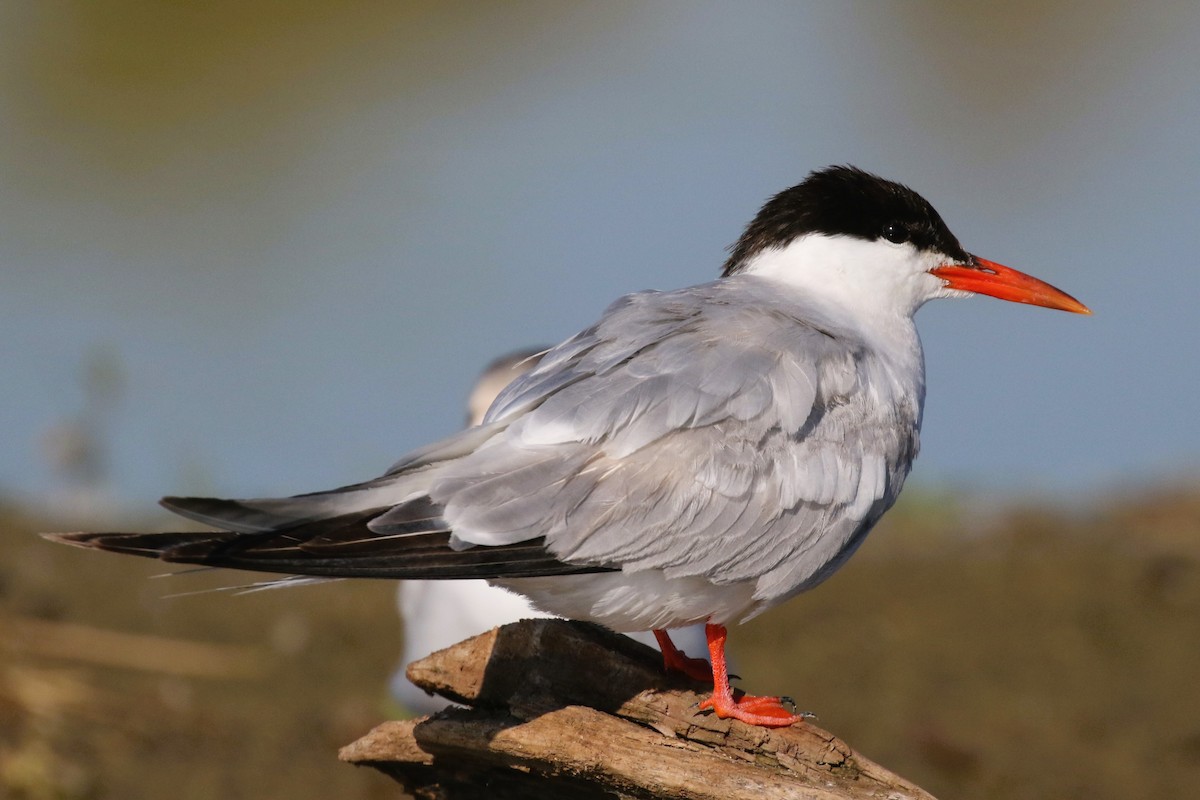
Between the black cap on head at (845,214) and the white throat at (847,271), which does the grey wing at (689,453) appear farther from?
the black cap on head at (845,214)

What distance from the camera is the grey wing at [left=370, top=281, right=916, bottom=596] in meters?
2.98

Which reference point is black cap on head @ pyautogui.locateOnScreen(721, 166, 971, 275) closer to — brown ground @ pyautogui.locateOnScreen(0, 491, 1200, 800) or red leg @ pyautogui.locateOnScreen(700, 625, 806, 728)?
red leg @ pyautogui.locateOnScreen(700, 625, 806, 728)

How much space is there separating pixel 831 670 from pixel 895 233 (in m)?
2.92

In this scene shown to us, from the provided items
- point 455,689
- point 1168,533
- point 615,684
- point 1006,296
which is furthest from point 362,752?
point 1168,533

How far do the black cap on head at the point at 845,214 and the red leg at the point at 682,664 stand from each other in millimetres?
1097

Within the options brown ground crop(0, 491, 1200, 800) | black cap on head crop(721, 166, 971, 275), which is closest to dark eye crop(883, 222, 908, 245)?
black cap on head crop(721, 166, 971, 275)

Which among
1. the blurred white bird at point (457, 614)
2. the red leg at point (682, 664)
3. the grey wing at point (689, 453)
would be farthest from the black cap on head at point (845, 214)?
the red leg at point (682, 664)

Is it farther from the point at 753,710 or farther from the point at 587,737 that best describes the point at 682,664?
the point at 587,737

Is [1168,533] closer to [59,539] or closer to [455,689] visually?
[455,689]

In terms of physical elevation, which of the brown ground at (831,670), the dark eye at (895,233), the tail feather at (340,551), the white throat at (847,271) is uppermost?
the dark eye at (895,233)

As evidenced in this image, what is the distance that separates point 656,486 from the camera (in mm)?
3094

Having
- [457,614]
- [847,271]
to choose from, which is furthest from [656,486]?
[457,614]

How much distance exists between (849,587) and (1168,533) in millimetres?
1924

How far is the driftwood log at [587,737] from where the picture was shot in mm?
3293
